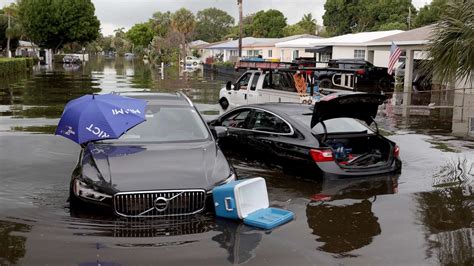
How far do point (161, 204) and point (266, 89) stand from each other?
10.2m

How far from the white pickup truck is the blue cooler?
26.2ft

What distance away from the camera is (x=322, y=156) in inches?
292

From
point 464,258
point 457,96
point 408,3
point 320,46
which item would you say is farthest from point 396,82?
point 408,3

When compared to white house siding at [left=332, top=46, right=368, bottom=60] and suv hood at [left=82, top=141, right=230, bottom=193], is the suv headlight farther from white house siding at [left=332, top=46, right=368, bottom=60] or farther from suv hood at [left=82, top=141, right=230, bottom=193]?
white house siding at [left=332, top=46, right=368, bottom=60]

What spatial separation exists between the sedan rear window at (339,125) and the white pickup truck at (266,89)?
5382mm

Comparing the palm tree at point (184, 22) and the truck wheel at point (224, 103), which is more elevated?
the palm tree at point (184, 22)

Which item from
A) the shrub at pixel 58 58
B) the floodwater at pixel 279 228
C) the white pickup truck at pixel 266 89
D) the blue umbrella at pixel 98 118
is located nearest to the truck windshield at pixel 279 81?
the white pickup truck at pixel 266 89

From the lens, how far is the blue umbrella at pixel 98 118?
616 cm

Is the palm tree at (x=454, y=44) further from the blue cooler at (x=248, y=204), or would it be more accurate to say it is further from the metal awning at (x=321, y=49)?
the metal awning at (x=321, y=49)

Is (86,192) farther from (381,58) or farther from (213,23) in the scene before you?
(213,23)

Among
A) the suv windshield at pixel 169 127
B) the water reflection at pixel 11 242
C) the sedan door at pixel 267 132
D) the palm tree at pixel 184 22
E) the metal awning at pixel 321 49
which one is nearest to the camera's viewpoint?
the water reflection at pixel 11 242

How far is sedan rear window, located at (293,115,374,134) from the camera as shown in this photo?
802 cm

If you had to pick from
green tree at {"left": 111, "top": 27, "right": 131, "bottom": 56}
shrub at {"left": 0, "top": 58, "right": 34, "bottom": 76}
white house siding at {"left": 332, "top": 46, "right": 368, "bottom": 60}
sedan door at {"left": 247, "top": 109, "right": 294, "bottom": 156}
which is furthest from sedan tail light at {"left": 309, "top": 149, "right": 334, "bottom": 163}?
green tree at {"left": 111, "top": 27, "right": 131, "bottom": 56}

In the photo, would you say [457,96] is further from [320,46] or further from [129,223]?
[129,223]
